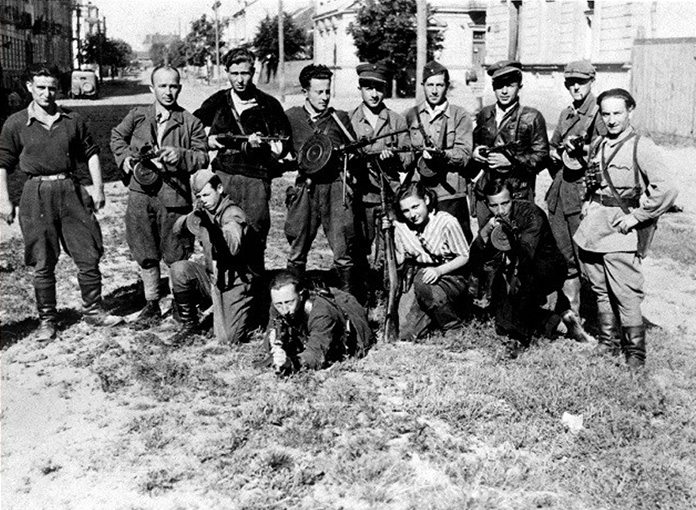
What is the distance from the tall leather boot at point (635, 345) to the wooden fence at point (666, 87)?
14.5 m

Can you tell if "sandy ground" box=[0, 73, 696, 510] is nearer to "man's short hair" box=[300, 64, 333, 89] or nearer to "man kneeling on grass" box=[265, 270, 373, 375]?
"man kneeling on grass" box=[265, 270, 373, 375]

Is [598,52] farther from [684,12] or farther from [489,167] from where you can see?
[489,167]

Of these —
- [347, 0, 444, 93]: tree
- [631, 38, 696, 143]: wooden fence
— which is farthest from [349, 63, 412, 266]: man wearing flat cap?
[347, 0, 444, 93]: tree

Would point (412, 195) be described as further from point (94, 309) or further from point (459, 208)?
point (94, 309)

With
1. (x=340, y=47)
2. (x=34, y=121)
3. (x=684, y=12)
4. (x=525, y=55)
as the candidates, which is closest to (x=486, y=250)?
(x=34, y=121)

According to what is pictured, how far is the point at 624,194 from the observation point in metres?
5.20

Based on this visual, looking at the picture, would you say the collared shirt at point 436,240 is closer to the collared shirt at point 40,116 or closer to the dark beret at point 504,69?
the dark beret at point 504,69

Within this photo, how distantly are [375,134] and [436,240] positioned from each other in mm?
1025

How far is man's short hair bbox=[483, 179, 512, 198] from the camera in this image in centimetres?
590

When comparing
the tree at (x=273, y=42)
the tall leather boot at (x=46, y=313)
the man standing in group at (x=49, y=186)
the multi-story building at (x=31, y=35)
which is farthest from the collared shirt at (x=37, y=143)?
the tree at (x=273, y=42)

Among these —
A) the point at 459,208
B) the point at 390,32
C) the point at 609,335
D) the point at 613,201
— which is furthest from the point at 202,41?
the point at 613,201

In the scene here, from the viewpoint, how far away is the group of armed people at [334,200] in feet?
19.2

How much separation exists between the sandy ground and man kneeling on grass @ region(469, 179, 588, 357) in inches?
40.6

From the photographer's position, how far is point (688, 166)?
1550 centimetres
